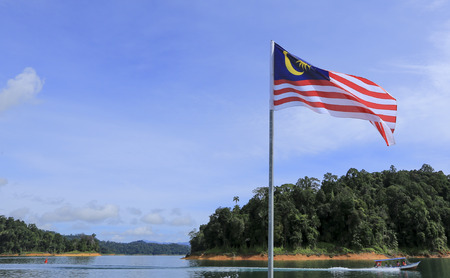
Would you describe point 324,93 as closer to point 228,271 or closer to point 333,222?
point 228,271

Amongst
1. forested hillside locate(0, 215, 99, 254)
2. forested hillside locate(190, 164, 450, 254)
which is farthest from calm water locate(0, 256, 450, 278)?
forested hillside locate(0, 215, 99, 254)

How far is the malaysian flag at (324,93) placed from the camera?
10828 mm

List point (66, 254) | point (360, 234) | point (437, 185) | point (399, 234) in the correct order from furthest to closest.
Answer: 1. point (66, 254)
2. point (437, 185)
3. point (399, 234)
4. point (360, 234)

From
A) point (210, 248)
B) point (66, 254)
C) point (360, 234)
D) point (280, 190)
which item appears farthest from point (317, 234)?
point (66, 254)

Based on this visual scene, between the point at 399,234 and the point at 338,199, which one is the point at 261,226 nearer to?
the point at 338,199

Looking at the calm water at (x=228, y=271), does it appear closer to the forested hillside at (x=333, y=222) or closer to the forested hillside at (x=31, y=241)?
the forested hillside at (x=333, y=222)

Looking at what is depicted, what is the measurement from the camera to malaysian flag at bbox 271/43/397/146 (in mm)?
10828

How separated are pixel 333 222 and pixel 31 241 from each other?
479ft

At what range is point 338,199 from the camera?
10394 cm

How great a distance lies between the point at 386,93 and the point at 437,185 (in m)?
157

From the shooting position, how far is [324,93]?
11.0 metres

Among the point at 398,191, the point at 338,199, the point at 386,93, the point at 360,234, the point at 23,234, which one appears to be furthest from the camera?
the point at 23,234

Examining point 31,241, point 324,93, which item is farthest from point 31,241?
point 324,93

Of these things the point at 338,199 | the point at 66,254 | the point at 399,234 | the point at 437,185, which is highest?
the point at 437,185
